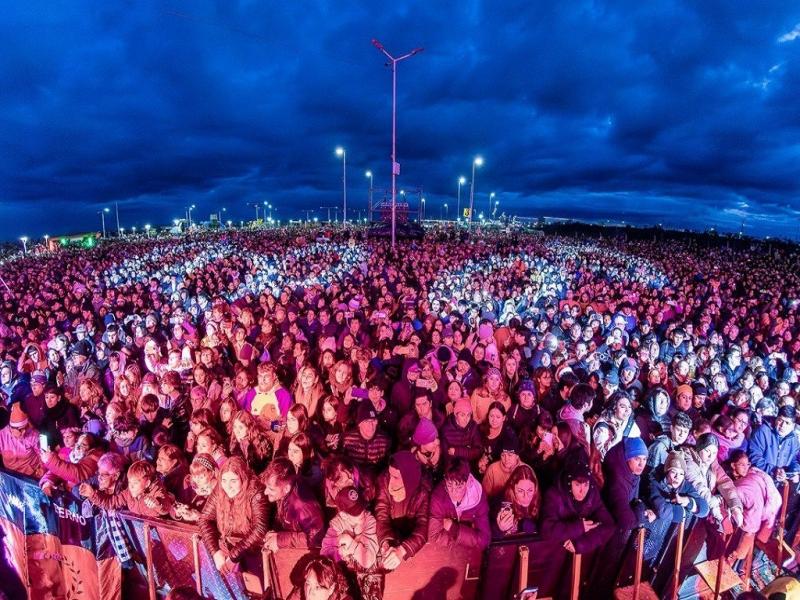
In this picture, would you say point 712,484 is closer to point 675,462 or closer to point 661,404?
point 675,462

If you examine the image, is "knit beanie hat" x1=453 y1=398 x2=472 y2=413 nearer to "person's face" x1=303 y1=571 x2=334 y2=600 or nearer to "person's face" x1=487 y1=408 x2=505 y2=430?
"person's face" x1=487 y1=408 x2=505 y2=430

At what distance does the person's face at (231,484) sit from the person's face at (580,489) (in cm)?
249

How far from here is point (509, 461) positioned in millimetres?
3643

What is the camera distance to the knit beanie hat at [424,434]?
4.00 m

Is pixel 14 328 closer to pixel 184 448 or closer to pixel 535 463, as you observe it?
pixel 184 448

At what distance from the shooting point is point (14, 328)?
373 inches

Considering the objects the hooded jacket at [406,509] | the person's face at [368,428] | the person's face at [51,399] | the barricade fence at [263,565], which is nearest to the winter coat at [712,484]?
the barricade fence at [263,565]

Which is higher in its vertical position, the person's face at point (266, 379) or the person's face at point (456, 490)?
the person's face at point (266, 379)

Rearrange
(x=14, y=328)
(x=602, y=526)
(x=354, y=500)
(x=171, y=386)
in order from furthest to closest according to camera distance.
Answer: (x=14, y=328)
(x=171, y=386)
(x=602, y=526)
(x=354, y=500)

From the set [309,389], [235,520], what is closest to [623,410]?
[309,389]

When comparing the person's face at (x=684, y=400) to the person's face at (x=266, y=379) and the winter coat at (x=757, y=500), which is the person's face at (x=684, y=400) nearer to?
the winter coat at (x=757, y=500)

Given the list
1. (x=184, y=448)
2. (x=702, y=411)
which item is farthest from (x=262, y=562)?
(x=702, y=411)

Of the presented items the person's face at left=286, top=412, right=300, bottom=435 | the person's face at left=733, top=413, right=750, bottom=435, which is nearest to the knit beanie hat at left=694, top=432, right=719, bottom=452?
the person's face at left=733, top=413, right=750, bottom=435

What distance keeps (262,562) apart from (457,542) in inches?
54.8
